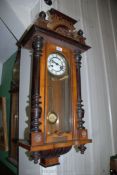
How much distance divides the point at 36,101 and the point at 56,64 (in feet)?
1.03

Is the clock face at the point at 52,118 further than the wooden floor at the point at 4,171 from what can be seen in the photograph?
No

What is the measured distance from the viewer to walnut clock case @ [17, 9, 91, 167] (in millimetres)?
872

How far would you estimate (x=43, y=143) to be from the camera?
0.85m

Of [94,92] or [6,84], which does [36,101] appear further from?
[6,84]

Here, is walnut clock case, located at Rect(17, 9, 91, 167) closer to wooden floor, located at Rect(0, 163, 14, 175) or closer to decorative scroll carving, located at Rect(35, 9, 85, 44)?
decorative scroll carving, located at Rect(35, 9, 85, 44)

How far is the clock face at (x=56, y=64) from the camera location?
1016 millimetres

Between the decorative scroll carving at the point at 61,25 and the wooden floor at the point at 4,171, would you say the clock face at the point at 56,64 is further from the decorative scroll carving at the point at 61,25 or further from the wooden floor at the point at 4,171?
the wooden floor at the point at 4,171

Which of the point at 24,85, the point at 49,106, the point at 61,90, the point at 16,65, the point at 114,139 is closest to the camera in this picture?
the point at 49,106

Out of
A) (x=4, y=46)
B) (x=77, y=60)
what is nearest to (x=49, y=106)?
(x=77, y=60)

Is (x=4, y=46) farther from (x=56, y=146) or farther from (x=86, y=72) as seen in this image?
(x=56, y=146)

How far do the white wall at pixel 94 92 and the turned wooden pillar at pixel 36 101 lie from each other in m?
0.32

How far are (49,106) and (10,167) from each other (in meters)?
1.44

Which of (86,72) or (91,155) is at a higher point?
(86,72)

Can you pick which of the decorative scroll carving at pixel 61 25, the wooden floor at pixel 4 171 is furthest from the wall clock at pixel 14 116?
the decorative scroll carving at pixel 61 25
